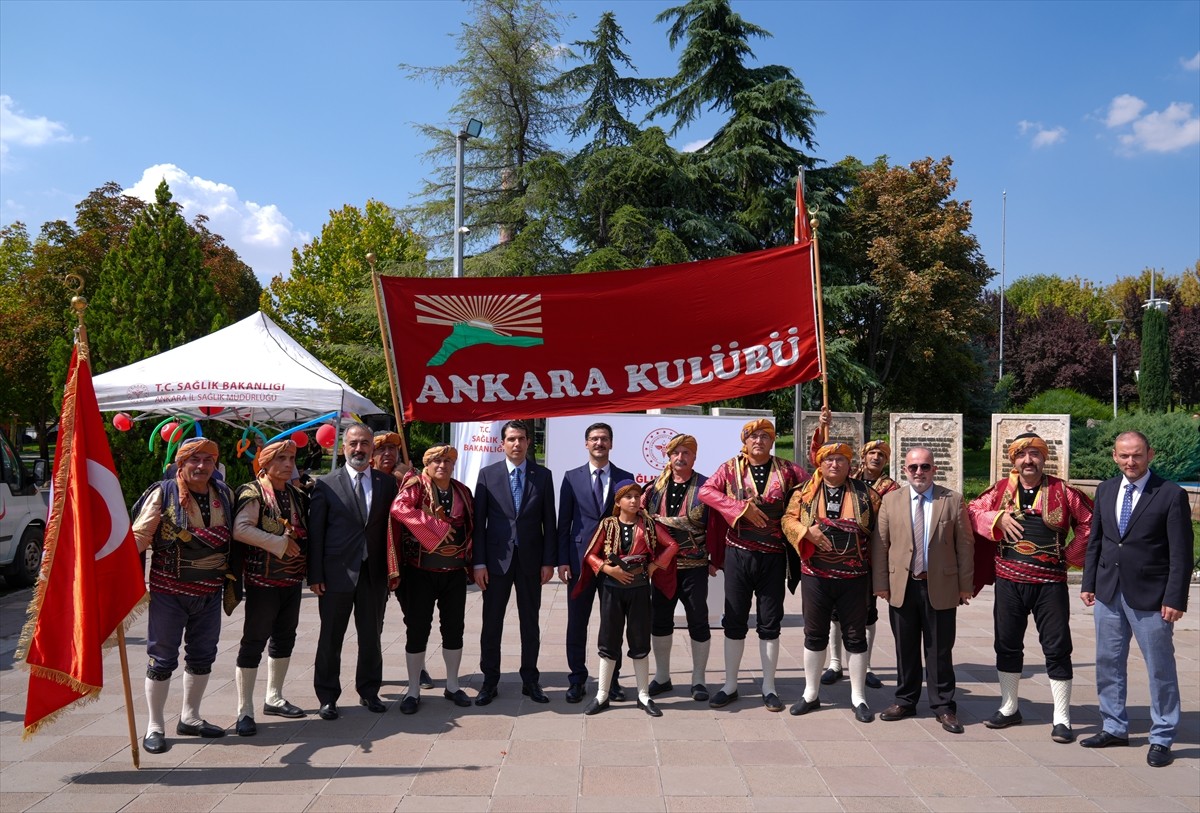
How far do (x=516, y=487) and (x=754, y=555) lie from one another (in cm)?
172

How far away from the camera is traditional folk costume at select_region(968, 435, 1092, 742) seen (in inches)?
207

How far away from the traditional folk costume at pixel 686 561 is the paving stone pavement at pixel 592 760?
258mm

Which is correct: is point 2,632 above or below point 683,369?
below

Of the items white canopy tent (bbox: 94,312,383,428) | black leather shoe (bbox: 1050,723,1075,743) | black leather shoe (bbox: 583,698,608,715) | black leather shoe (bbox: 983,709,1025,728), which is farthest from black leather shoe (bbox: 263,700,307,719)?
white canopy tent (bbox: 94,312,383,428)

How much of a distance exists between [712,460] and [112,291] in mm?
14204


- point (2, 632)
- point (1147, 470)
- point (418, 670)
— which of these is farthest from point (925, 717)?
point (2, 632)

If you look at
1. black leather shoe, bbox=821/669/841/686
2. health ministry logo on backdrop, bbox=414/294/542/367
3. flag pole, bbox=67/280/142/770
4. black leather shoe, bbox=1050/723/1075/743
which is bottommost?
black leather shoe, bbox=821/669/841/686

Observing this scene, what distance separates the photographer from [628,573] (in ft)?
18.7

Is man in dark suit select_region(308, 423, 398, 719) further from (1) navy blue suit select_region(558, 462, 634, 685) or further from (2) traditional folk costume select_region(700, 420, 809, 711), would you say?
(2) traditional folk costume select_region(700, 420, 809, 711)

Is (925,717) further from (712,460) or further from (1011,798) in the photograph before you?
(712,460)

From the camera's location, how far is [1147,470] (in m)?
5.18

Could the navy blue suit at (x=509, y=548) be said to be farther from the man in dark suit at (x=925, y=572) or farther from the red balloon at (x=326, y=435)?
the red balloon at (x=326, y=435)

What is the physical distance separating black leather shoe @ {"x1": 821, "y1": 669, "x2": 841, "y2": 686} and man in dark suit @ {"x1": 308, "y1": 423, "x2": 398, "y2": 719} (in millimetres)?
3264

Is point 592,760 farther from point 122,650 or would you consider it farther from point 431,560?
point 122,650
